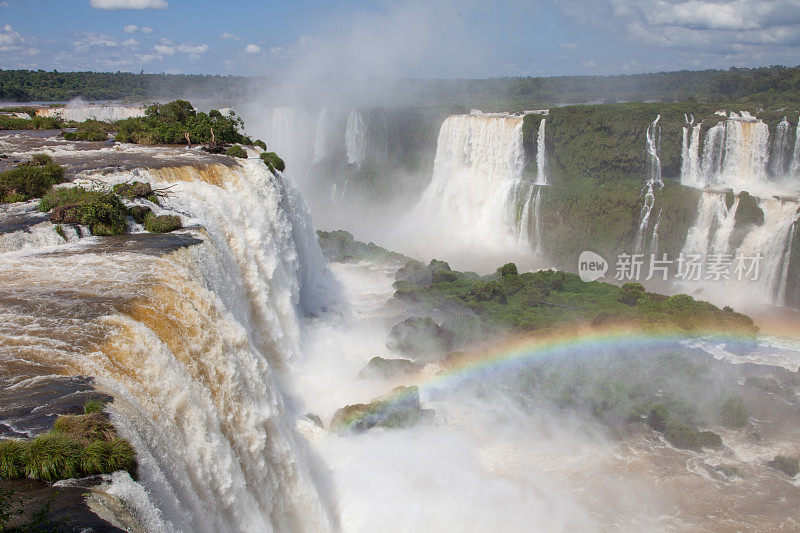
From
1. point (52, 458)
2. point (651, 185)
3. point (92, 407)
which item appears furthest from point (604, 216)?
point (52, 458)

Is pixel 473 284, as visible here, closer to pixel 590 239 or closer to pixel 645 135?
pixel 590 239

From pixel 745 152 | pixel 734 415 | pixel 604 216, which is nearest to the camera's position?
pixel 734 415

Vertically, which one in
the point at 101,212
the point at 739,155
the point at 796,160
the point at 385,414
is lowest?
the point at 385,414

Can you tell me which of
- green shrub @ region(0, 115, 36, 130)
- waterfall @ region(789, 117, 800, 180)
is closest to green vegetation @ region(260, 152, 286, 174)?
green shrub @ region(0, 115, 36, 130)

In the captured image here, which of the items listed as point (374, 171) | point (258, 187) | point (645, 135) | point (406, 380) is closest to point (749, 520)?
point (406, 380)

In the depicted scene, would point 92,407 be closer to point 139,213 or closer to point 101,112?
point 139,213

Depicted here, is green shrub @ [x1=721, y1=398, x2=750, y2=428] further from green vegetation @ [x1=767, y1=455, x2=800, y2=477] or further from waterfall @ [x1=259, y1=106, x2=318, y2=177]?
waterfall @ [x1=259, y1=106, x2=318, y2=177]

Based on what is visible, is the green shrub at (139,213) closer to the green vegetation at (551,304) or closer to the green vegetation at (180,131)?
the green vegetation at (180,131)
